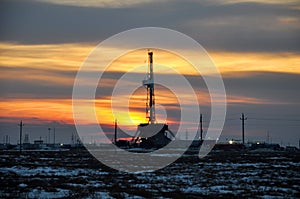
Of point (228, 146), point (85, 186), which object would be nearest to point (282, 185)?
point (85, 186)

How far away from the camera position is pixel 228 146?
438ft

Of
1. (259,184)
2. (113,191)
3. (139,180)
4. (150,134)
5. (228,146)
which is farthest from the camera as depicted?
(228,146)

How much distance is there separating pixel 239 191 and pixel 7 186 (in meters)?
11.7

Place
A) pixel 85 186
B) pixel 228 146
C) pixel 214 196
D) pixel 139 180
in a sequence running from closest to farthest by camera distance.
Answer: pixel 214 196
pixel 85 186
pixel 139 180
pixel 228 146

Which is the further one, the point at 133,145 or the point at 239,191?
the point at 133,145

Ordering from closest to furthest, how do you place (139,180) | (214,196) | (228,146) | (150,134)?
(214,196) → (139,180) → (150,134) → (228,146)

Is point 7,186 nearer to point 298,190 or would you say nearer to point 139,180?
point 139,180

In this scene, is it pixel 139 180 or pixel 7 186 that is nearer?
pixel 7 186

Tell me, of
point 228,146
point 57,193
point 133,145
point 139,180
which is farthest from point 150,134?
point 57,193

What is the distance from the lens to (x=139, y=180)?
3073cm

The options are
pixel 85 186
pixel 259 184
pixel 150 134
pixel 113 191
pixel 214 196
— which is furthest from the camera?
pixel 150 134

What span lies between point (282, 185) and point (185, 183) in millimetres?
5501

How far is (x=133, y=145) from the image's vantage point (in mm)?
116875

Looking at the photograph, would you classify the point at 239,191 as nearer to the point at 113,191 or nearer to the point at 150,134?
the point at 113,191
